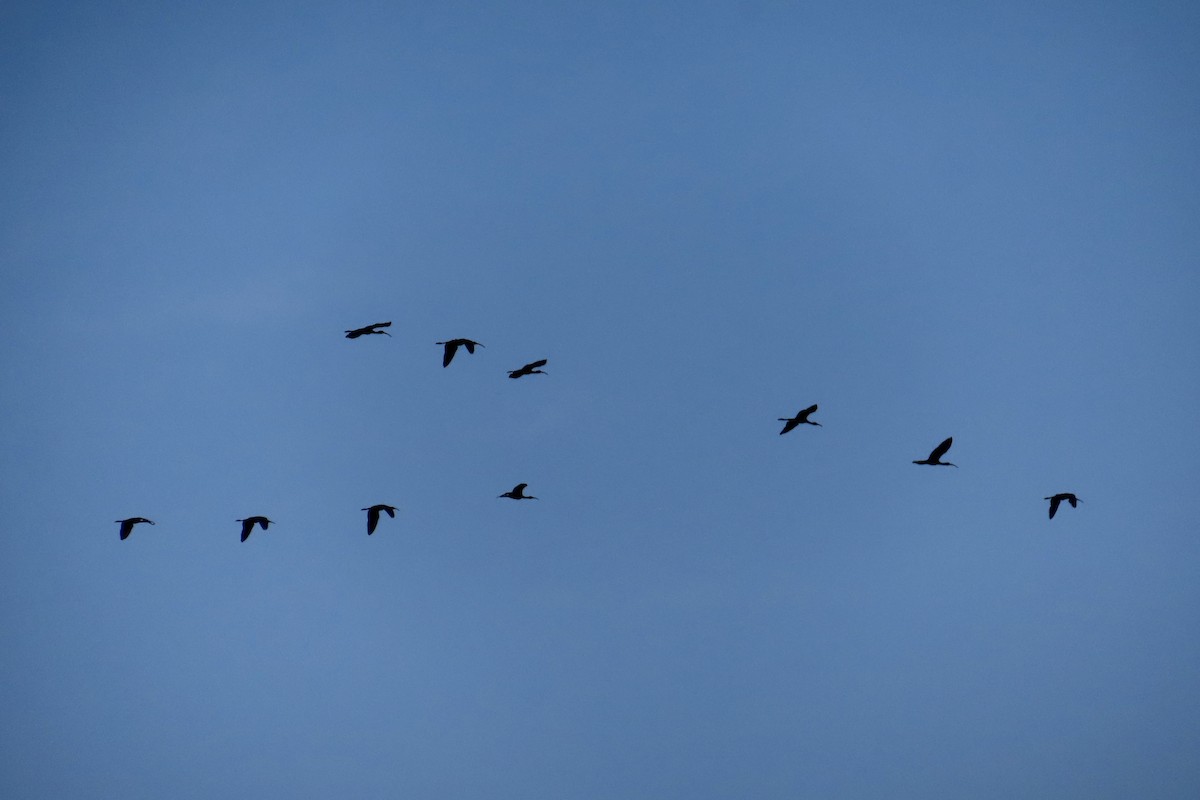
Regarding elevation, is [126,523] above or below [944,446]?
below

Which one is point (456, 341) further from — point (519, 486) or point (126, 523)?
point (126, 523)

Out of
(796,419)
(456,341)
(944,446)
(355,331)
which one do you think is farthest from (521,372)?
(944,446)

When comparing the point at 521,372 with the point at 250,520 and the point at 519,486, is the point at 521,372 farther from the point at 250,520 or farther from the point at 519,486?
the point at 250,520

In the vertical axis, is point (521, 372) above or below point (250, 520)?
above

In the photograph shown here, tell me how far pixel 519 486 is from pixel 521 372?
7526 mm

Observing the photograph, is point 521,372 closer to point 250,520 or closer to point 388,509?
point 388,509

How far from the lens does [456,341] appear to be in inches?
2183

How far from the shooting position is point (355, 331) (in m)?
54.7

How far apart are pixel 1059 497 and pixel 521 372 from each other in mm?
31891

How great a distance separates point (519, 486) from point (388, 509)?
27.0 feet

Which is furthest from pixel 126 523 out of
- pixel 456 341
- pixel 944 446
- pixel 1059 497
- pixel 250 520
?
pixel 1059 497

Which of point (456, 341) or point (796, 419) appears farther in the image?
point (796, 419)

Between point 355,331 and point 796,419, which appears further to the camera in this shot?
point 796,419

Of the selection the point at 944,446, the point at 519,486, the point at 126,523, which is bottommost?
the point at 126,523
